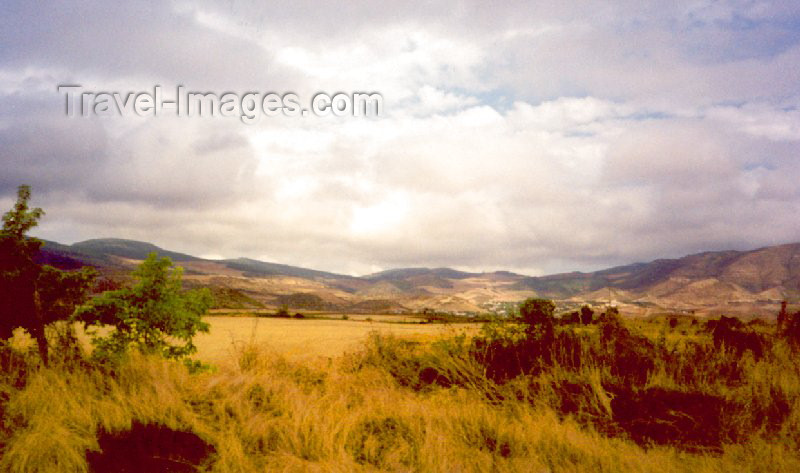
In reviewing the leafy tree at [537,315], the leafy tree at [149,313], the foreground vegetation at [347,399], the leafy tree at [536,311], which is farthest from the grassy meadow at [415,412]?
the leafy tree at [536,311]

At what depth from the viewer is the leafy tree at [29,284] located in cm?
781

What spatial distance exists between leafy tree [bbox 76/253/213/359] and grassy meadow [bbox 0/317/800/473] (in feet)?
1.59

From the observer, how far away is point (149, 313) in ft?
27.4

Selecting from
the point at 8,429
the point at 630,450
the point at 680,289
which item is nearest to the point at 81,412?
the point at 8,429

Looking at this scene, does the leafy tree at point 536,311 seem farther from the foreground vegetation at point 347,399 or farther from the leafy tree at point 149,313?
Answer: the leafy tree at point 149,313

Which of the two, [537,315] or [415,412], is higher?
[537,315]

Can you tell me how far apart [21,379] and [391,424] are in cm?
506

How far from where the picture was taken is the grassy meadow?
5.71 meters

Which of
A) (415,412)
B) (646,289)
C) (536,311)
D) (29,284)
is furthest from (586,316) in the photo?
(646,289)

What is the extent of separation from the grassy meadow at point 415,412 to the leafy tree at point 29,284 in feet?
1.63

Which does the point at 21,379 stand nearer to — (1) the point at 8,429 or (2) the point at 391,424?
(1) the point at 8,429

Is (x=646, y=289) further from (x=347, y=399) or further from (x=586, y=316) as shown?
(x=347, y=399)

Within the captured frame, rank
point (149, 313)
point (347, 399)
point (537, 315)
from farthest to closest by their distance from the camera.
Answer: point (537, 315) < point (149, 313) < point (347, 399)

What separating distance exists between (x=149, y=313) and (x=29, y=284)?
69.6 inches
